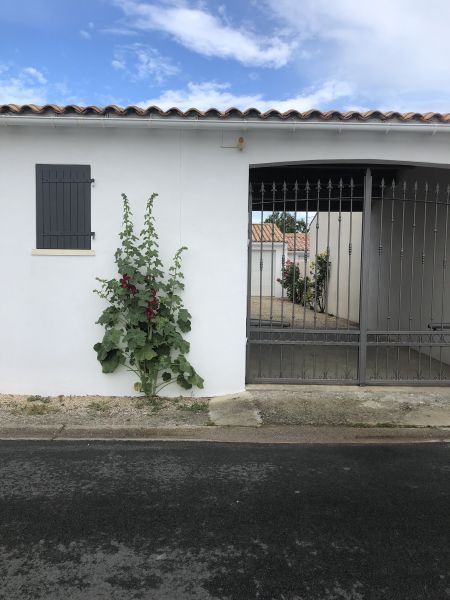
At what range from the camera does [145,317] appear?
5.65 metres

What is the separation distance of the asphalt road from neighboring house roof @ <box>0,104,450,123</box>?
3.58 meters

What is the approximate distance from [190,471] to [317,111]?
405 cm

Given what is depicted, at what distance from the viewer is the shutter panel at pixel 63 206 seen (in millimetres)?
5910

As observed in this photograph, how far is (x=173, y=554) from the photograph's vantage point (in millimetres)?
2762

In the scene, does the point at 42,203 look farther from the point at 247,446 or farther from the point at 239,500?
the point at 239,500

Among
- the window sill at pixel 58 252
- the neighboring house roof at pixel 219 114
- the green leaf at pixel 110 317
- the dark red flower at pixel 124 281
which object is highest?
the neighboring house roof at pixel 219 114

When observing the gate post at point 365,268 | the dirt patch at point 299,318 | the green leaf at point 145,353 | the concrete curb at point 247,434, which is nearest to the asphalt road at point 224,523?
the concrete curb at point 247,434

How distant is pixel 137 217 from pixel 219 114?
5.10 feet

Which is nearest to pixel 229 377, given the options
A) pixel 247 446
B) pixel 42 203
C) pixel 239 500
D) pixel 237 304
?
pixel 237 304

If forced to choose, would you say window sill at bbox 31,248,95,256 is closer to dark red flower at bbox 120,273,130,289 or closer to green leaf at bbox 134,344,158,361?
dark red flower at bbox 120,273,130,289

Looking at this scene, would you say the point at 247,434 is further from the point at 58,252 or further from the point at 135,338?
the point at 58,252

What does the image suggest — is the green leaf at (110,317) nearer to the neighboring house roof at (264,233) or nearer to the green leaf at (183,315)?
the green leaf at (183,315)

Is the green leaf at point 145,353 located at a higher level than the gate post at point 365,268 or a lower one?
lower

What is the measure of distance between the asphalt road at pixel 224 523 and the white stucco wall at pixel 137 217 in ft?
5.62
